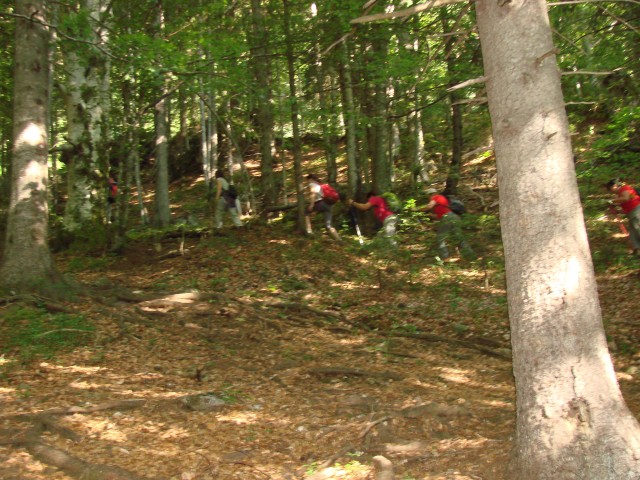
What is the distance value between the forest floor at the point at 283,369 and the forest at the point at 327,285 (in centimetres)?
4

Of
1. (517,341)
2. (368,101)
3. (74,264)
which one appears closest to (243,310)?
(74,264)

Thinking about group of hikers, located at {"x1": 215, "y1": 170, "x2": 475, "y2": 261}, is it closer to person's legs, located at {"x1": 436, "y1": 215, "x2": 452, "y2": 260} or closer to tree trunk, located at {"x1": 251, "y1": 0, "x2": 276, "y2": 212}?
person's legs, located at {"x1": 436, "y1": 215, "x2": 452, "y2": 260}

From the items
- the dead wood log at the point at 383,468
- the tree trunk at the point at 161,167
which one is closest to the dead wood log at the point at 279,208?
the tree trunk at the point at 161,167

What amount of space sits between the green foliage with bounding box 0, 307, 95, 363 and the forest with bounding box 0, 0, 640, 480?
3 cm

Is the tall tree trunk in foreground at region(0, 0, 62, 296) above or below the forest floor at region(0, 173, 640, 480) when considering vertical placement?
above

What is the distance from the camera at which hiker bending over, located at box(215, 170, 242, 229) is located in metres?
15.2

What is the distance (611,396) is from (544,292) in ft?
2.68

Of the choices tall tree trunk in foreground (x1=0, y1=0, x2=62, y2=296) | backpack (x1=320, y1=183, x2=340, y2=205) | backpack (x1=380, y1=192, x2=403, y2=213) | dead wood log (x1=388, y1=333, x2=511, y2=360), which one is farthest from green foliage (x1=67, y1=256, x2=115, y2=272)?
dead wood log (x1=388, y1=333, x2=511, y2=360)

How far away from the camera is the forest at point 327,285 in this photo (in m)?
4.07

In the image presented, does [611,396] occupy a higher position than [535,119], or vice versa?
[535,119]

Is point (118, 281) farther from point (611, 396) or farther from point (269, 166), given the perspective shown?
point (611, 396)

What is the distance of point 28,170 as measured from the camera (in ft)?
29.2

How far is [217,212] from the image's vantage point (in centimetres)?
1590

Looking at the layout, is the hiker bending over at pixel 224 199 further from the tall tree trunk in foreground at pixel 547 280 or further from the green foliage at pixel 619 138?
the tall tree trunk in foreground at pixel 547 280
